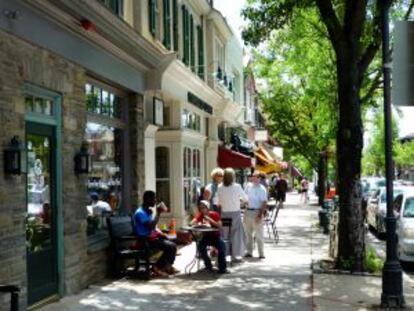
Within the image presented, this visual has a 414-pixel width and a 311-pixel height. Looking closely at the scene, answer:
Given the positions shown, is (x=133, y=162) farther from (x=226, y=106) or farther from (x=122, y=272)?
(x=226, y=106)

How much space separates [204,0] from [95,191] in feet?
37.0

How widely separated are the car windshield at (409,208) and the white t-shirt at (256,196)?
3.05 meters

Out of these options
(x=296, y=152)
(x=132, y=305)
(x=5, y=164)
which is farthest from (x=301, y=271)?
(x=296, y=152)

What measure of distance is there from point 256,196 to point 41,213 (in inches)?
237

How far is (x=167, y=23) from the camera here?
17078 mm

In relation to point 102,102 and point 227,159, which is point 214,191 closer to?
point 102,102

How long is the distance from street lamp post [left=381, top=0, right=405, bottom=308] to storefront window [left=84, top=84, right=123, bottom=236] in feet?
14.1

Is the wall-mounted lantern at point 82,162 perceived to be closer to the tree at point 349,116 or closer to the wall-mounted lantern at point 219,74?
the tree at point 349,116

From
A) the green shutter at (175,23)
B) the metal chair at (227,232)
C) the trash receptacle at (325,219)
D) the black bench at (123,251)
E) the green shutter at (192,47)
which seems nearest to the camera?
the black bench at (123,251)

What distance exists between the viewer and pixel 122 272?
1147 centimetres

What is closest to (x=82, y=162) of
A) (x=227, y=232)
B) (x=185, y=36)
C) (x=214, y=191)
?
(x=227, y=232)

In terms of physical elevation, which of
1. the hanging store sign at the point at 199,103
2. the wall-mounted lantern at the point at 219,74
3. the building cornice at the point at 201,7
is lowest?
the hanging store sign at the point at 199,103

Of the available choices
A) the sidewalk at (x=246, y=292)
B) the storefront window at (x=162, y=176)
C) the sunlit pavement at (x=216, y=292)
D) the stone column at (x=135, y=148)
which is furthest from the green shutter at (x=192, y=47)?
the sidewalk at (x=246, y=292)

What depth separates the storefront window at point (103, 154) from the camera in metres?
11.3
